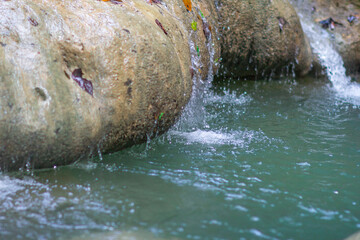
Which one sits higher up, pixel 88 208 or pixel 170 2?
pixel 170 2

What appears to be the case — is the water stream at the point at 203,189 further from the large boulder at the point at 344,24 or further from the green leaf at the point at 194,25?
the large boulder at the point at 344,24

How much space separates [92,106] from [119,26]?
2.34ft

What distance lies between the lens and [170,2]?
442cm

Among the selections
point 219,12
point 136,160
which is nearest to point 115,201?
point 136,160

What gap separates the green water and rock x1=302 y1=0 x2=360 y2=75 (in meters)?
3.88

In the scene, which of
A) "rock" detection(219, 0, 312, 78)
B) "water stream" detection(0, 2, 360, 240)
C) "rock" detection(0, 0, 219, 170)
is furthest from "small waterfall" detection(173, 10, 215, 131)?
"rock" detection(219, 0, 312, 78)

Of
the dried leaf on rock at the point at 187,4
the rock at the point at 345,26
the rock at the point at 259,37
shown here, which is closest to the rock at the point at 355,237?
the dried leaf on rock at the point at 187,4

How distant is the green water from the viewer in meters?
2.26

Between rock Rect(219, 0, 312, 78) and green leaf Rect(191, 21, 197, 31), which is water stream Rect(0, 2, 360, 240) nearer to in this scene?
green leaf Rect(191, 21, 197, 31)

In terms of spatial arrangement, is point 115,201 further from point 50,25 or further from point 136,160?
point 50,25

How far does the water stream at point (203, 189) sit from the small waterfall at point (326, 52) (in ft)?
10.6

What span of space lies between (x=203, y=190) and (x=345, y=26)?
20.6ft

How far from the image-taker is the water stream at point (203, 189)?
226 centimetres

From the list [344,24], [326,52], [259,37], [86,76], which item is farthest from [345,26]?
[86,76]
